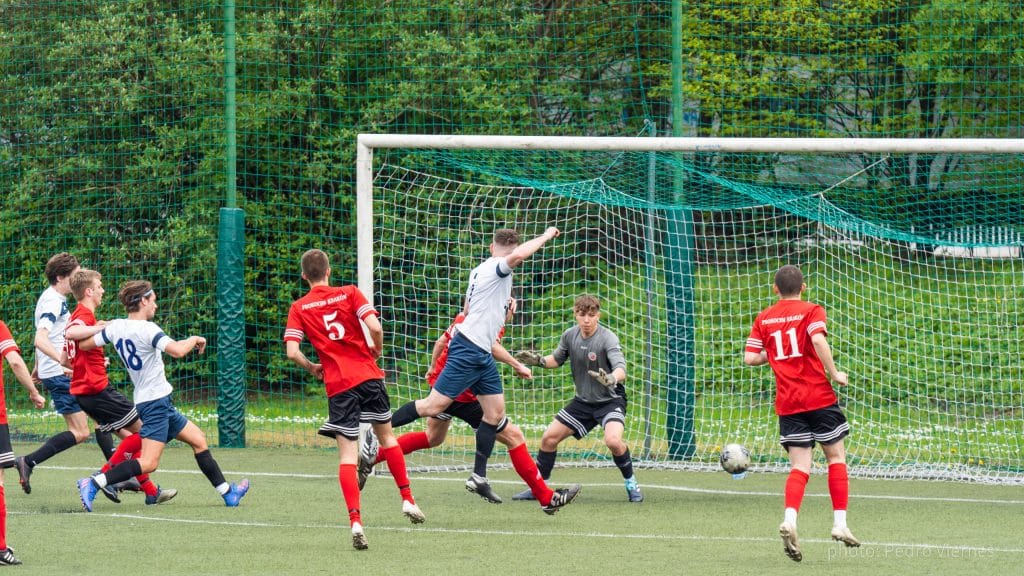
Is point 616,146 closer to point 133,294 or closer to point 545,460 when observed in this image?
point 545,460

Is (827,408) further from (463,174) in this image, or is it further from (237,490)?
(463,174)

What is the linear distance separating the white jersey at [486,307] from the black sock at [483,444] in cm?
69

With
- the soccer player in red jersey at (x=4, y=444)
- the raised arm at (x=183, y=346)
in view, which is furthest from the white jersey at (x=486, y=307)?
the soccer player in red jersey at (x=4, y=444)

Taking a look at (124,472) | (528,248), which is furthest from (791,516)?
(124,472)

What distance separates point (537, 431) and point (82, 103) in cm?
665

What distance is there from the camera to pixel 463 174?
46.4 ft

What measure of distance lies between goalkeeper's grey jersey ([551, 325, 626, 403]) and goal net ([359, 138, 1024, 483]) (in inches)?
76.9

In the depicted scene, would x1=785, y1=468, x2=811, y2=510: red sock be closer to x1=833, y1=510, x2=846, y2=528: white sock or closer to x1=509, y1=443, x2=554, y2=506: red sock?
x1=833, y1=510, x2=846, y2=528: white sock

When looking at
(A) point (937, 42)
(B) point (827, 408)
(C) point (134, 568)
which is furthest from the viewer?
(A) point (937, 42)

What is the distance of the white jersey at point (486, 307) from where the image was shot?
27.2 feet

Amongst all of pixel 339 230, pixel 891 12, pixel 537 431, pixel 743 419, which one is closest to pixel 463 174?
pixel 339 230

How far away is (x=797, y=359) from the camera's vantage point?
7.19m

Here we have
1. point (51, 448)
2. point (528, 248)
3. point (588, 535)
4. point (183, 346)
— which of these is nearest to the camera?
point (588, 535)

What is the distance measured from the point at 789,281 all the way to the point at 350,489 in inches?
116
